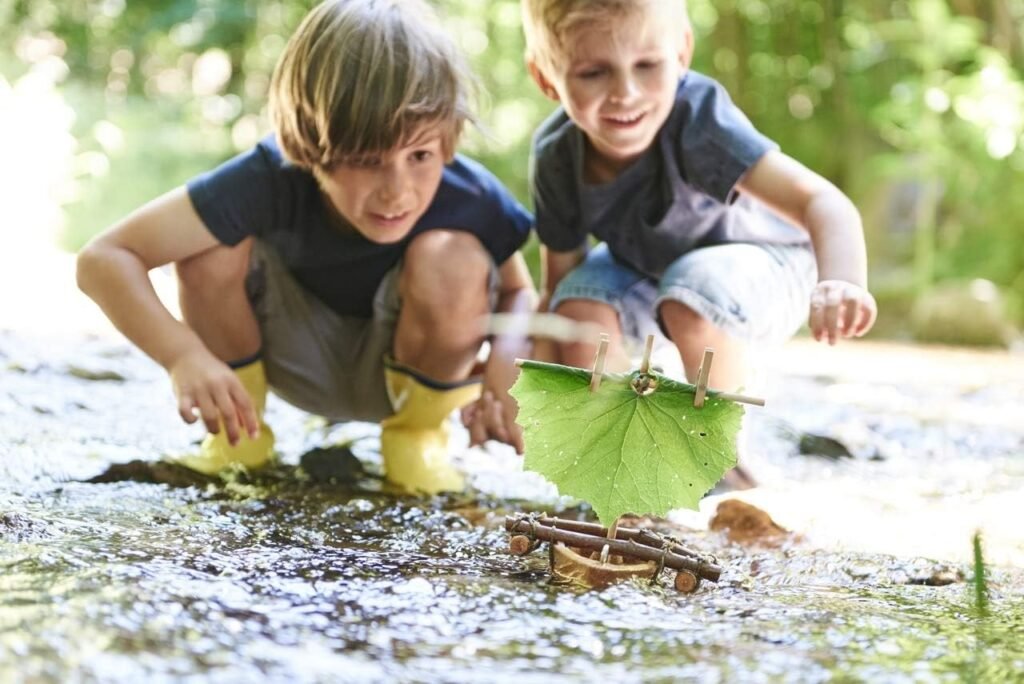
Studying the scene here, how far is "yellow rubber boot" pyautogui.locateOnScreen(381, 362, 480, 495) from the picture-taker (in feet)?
6.64

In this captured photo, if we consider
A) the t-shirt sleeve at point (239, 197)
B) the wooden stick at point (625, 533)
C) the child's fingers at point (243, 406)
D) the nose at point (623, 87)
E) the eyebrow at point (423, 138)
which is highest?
the nose at point (623, 87)

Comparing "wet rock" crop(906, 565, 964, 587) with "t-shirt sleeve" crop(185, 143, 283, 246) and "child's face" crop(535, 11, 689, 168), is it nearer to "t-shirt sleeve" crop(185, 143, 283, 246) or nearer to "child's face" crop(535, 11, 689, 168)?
"child's face" crop(535, 11, 689, 168)

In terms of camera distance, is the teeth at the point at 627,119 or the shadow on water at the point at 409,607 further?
the teeth at the point at 627,119

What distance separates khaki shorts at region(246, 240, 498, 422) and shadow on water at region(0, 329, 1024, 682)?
0.56 meters

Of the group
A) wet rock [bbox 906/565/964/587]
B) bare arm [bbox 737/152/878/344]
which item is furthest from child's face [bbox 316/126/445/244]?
wet rock [bbox 906/565/964/587]

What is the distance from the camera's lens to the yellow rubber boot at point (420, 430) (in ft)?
6.64

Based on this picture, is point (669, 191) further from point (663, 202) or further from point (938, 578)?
point (938, 578)

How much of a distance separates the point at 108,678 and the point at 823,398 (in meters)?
2.92

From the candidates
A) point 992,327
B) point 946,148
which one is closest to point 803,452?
point 992,327

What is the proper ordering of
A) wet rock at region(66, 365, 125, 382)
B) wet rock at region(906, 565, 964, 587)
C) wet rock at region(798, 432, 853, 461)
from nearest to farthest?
1. wet rock at region(906, 565, 964, 587)
2. wet rock at region(798, 432, 853, 461)
3. wet rock at region(66, 365, 125, 382)

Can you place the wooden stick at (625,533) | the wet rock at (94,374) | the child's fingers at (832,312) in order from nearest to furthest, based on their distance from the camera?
the wooden stick at (625,533) → the child's fingers at (832,312) → the wet rock at (94,374)

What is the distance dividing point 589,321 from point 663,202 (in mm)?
268

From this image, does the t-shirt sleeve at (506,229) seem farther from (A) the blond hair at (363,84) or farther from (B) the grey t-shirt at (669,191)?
(A) the blond hair at (363,84)

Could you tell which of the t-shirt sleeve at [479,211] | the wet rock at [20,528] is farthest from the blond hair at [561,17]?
the wet rock at [20,528]
